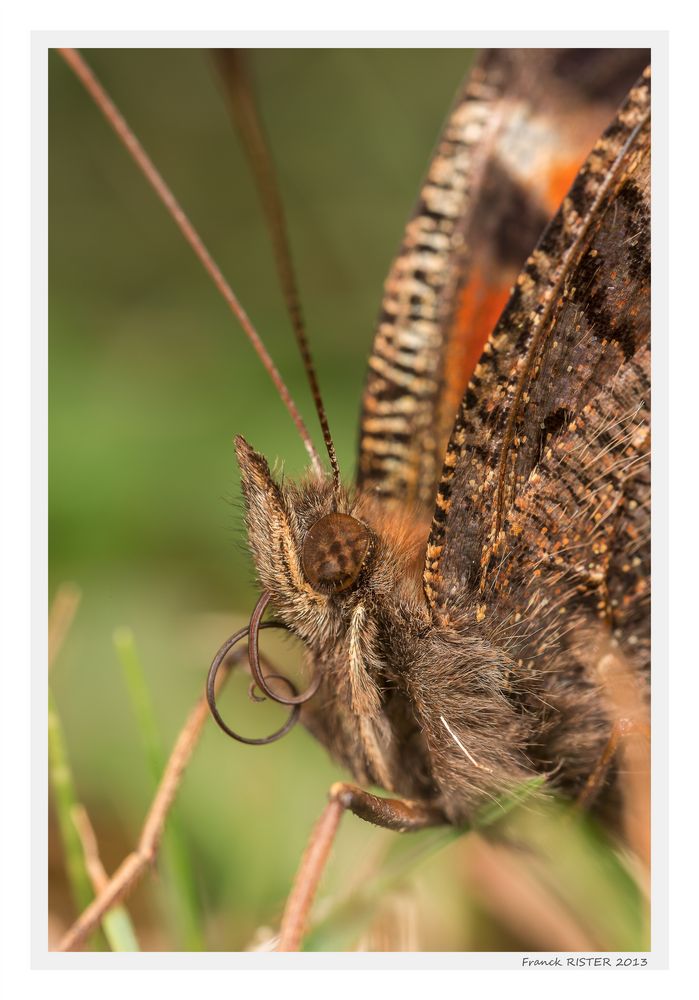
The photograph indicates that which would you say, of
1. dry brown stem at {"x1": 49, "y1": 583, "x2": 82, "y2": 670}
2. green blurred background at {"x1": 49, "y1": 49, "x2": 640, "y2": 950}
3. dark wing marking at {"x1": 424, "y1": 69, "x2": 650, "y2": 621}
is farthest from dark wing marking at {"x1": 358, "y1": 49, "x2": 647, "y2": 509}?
dry brown stem at {"x1": 49, "y1": 583, "x2": 82, "y2": 670}

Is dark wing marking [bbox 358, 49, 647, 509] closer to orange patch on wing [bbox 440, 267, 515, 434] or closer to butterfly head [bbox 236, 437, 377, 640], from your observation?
orange patch on wing [bbox 440, 267, 515, 434]

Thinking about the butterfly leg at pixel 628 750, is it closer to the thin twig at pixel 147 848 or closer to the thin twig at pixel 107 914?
the thin twig at pixel 147 848

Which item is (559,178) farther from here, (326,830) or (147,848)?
(147,848)

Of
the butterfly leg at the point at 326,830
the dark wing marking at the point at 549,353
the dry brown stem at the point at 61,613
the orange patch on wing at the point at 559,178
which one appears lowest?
the butterfly leg at the point at 326,830

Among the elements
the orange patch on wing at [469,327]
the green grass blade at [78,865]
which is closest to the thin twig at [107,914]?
the green grass blade at [78,865]

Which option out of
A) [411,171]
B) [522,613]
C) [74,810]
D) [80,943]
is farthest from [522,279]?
[411,171]

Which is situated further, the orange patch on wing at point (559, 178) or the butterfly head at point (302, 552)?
the orange patch on wing at point (559, 178)

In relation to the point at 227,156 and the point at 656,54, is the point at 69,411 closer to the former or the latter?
the point at 227,156
